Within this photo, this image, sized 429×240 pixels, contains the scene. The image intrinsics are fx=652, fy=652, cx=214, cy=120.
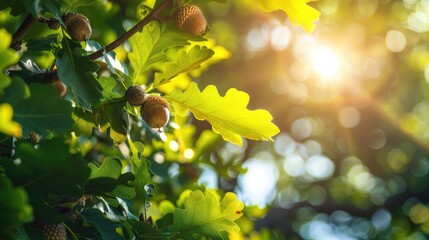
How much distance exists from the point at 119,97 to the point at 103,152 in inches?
46.7

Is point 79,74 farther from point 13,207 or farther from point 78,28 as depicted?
point 13,207

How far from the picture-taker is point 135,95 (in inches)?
57.6

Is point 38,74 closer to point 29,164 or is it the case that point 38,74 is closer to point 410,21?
point 29,164

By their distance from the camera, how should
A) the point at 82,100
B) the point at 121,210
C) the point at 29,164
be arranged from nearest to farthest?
the point at 29,164
the point at 82,100
the point at 121,210

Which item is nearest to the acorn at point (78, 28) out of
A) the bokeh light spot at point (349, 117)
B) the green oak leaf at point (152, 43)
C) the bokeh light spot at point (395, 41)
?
the green oak leaf at point (152, 43)

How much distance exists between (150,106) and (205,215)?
280mm

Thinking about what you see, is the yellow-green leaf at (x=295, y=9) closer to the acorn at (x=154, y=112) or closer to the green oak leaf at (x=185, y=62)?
the green oak leaf at (x=185, y=62)

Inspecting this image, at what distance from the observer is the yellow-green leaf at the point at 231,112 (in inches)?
58.9

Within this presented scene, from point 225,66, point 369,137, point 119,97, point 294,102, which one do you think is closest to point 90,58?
point 119,97

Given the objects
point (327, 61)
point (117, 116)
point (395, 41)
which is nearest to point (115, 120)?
point (117, 116)

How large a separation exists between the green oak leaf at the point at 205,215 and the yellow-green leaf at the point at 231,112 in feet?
0.52

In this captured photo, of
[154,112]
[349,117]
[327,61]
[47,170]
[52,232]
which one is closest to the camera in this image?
[47,170]

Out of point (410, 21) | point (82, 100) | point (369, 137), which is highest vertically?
point (410, 21)

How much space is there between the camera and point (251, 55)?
6.59 m
